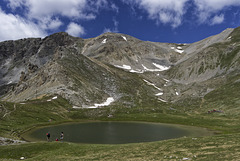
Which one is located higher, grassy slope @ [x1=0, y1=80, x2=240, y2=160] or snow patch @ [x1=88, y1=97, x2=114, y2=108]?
snow patch @ [x1=88, y1=97, x2=114, y2=108]

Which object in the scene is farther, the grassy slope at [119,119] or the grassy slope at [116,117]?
the grassy slope at [116,117]

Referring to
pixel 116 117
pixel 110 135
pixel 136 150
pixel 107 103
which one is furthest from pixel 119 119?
pixel 136 150

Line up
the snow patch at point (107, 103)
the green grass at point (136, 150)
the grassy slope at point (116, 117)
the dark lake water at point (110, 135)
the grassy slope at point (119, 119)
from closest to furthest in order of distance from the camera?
the green grass at point (136, 150), the grassy slope at point (119, 119), the grassy slope at point (116, 117), the dark lake water at point (110, 135), the snow patch at point (107, 103)

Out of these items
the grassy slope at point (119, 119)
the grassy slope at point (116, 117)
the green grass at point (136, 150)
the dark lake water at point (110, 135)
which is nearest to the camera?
the green grass at point (136, 150)

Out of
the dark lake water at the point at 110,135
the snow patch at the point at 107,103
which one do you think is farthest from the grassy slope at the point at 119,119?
the snow patch at the point at 107,103

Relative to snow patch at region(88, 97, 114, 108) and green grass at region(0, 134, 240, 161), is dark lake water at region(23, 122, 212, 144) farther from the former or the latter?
snow patch at region(88, 97, 114, 108)

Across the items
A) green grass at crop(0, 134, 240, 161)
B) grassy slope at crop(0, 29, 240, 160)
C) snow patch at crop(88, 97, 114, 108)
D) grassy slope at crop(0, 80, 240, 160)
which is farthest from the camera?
snow patch at crop(88, 97, 114, 108)

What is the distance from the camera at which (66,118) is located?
338 ft

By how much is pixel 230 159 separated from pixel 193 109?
115148 mm

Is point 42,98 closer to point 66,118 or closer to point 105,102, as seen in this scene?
point 66,118

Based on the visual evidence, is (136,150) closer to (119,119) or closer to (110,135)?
(110,135)

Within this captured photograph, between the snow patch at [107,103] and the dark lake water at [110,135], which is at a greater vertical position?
the snow patch at [107,103]

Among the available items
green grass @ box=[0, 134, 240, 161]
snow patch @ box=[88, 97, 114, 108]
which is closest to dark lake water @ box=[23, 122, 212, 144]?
green grass @ box=[0, 134, 240, 161]

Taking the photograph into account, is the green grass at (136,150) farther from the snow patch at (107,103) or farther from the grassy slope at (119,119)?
the snow patch at (107,103)
